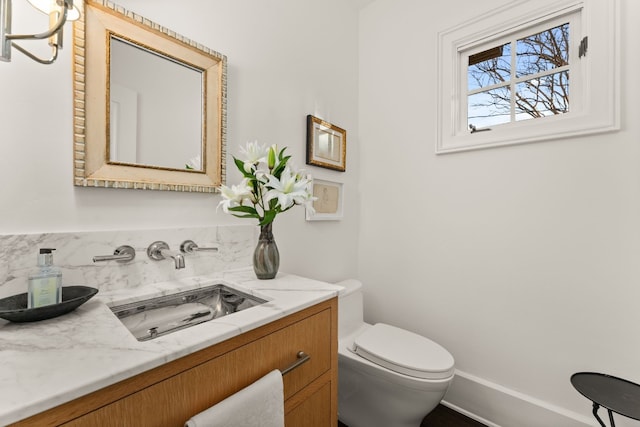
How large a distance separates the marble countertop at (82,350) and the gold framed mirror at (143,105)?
18.2 inches

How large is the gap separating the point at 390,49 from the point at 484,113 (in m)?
0.81

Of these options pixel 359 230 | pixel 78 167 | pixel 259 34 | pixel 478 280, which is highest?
pixel 259 34

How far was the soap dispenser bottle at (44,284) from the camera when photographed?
0.73 m

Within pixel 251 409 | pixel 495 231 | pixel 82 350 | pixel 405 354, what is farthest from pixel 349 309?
pixel 82 350

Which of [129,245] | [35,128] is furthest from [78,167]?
[129,245]

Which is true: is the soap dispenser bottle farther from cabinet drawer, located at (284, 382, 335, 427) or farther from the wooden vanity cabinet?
cabinet drawer, located at (284, 382, 335, 427)

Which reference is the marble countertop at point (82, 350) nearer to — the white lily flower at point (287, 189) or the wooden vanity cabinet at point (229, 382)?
the wooden vanity cabinet at point (229, 382)

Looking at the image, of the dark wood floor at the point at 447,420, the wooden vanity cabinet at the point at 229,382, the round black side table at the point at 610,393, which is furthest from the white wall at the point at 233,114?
the round black side table at the point at 610,393

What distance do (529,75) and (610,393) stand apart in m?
1.57

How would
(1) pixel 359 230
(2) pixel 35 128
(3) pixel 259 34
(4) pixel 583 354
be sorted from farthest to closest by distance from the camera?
(1) pixel 359 230 → (3) pixel 259 34 → (4) pixel 583 354 → (2) pixel 35 128

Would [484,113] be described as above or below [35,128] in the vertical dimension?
above

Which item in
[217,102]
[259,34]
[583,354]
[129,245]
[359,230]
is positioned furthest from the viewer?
[359,230]

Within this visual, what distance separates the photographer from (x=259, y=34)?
4.88 feet

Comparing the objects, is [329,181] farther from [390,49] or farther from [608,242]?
[608,242]
